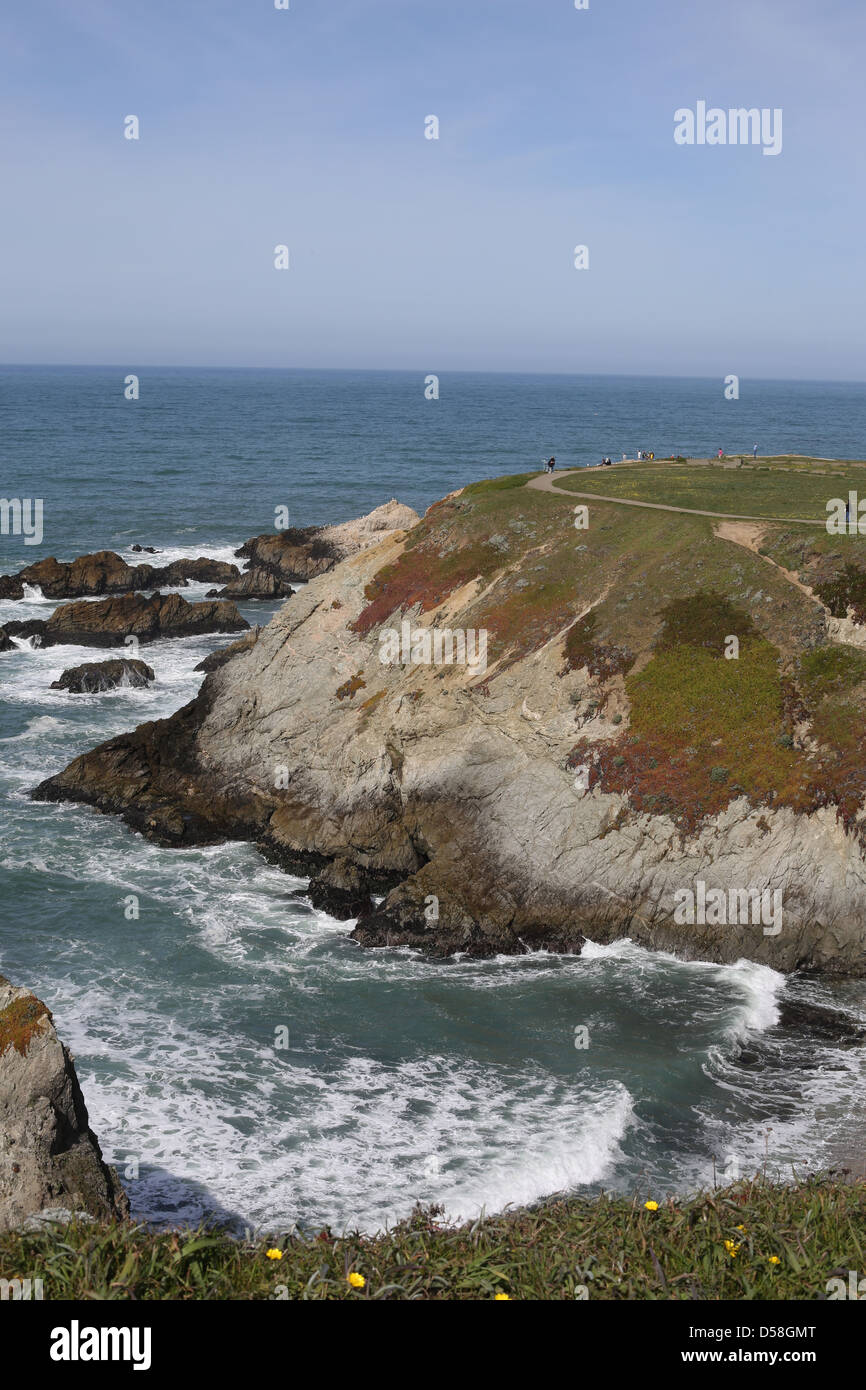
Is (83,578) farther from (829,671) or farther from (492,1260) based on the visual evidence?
(492,1260)

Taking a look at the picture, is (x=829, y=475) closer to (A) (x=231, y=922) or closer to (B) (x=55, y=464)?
(A) (x=231, y=922)

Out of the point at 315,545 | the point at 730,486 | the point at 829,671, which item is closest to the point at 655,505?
the point at 730,486

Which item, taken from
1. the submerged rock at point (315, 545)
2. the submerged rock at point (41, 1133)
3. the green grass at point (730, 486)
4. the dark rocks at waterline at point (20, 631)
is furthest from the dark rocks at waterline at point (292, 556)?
the submerged rock at point (41, 1133)

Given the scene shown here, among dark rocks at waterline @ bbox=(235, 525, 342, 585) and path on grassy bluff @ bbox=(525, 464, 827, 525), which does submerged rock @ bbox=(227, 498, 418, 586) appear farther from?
path on grassy bluff @ bbox=(525, 464, 827, 525)

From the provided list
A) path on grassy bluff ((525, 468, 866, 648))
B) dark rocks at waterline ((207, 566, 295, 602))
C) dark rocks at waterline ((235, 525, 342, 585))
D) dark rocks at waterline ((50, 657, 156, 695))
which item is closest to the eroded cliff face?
path on grassy bluff ((525, 468, 866, 648))

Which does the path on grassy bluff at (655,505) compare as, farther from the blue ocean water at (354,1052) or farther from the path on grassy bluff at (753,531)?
the blue ocean water at (354,1052)
